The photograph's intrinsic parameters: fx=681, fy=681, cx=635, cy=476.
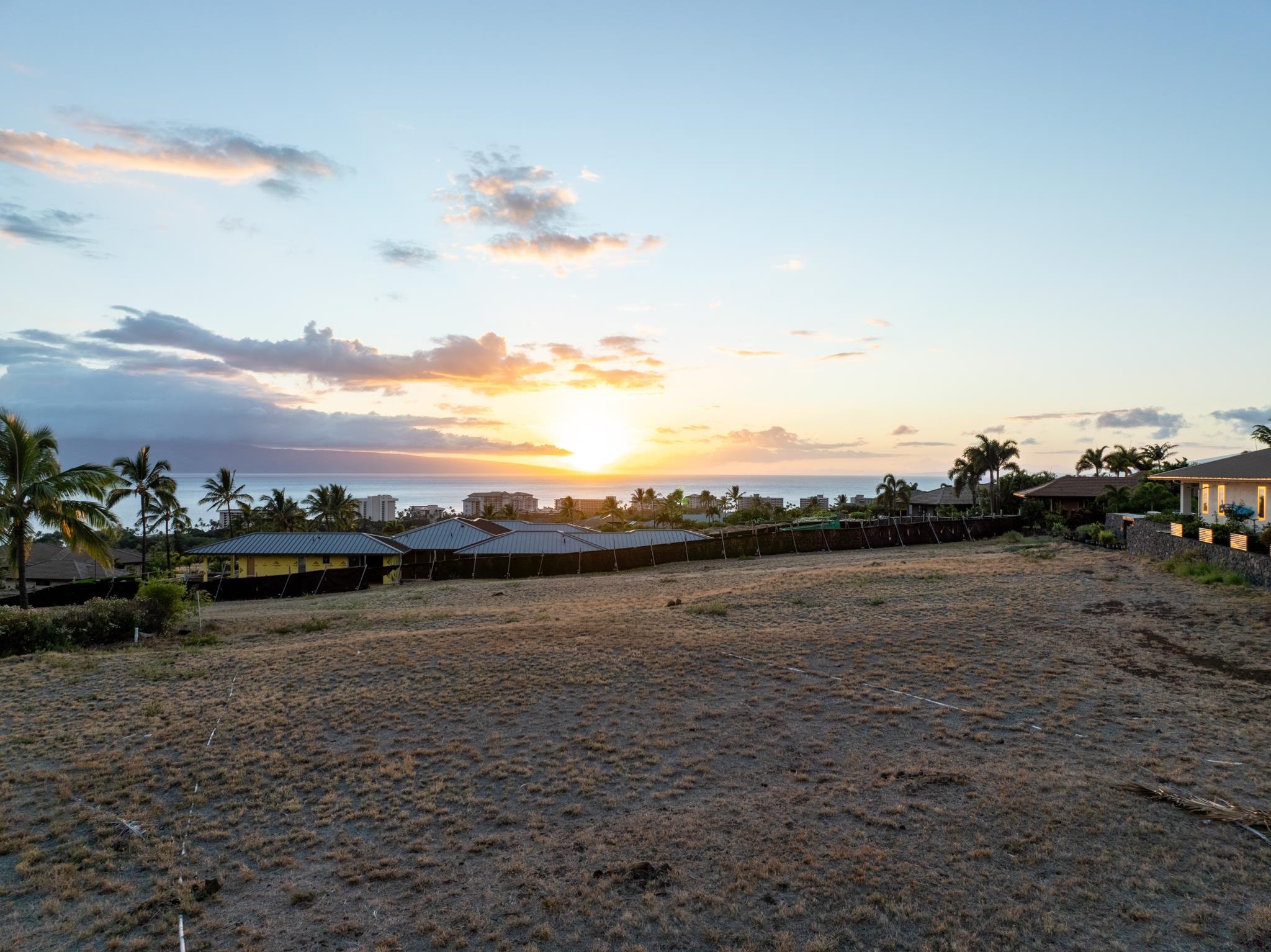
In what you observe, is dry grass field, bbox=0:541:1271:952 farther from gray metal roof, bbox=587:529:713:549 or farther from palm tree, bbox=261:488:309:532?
palm tree, bbox=261:488:309:532

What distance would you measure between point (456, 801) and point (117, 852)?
3512 mm

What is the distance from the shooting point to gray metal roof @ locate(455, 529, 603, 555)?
132ft

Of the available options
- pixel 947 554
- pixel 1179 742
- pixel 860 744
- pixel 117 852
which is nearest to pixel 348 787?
pixel 117 852

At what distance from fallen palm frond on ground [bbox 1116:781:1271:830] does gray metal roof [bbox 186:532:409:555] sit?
118 ft

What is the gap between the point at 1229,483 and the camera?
2672 centimetres

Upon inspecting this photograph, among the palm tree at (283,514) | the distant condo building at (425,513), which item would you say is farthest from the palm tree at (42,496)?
the distant condo building at (425,513)

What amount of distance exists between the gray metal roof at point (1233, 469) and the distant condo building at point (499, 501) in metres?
114

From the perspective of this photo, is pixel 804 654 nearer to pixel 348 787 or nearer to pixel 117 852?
pixel 348 787

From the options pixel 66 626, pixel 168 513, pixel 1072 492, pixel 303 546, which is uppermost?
pixel 1072 492

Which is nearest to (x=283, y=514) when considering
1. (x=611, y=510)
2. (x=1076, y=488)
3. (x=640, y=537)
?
(x=640, y=537)

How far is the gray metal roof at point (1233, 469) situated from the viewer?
24.5m

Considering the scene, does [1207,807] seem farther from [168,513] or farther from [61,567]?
[61,567]

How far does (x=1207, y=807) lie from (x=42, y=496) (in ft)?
91.4

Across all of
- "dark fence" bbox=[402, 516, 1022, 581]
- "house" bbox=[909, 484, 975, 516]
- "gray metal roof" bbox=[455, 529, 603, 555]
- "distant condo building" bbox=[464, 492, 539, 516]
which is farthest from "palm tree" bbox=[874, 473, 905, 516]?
"distant condo building" bbox=[464, 492, 539, 516]
